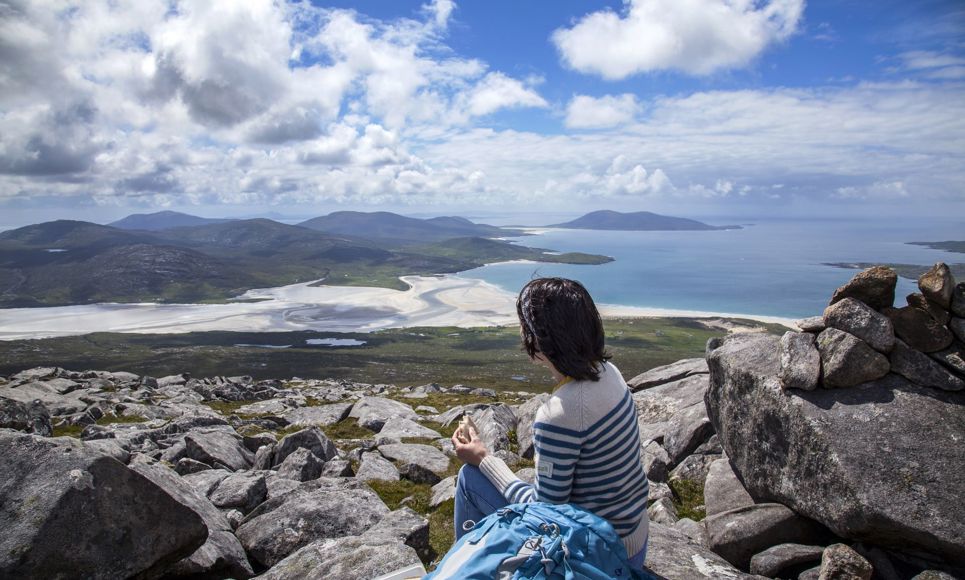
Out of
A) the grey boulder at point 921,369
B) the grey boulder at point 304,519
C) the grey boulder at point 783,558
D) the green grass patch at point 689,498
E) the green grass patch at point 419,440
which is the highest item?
the grey boulder at point 921,369

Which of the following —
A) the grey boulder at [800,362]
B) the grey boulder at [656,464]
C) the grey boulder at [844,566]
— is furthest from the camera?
the grey boulder at [656,464]

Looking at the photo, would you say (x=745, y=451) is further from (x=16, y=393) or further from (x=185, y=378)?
(x=185, y=378)

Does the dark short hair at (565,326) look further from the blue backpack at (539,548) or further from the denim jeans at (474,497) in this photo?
the denim jeans at (474,497)

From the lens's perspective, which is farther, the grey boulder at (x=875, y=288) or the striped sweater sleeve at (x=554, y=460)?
the grey boulder at (x=875, y=288)

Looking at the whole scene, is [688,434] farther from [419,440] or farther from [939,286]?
[419,440]

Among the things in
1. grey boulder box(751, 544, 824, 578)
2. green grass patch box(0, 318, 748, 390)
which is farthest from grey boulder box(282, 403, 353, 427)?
green grass patch box(0, 318, 748, 390)

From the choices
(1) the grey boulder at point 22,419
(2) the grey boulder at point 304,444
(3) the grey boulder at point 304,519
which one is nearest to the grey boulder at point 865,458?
(3) the grey boulder at point 304,519

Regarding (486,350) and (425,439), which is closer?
(425,439)

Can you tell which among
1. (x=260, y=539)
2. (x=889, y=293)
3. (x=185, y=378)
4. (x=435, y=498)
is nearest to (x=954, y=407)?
(x=889, y=293)
